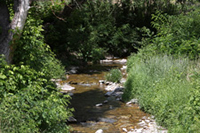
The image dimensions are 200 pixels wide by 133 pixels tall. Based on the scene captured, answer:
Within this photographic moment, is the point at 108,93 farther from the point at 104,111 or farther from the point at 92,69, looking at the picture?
the point at 92,69

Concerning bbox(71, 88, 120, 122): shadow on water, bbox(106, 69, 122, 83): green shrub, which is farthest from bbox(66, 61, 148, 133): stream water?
bbox(106, 69, 122, 83): green shrub

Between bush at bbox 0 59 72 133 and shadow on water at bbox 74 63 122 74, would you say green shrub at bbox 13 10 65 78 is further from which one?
shadow on water at bbox 74 63 122 74

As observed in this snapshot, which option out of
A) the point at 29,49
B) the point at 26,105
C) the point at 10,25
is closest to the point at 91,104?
the point at 29,49

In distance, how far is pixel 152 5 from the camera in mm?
23734

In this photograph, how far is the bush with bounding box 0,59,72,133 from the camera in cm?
445

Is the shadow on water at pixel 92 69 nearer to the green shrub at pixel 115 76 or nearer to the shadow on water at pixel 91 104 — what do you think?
the green shrub at pixel 115 76

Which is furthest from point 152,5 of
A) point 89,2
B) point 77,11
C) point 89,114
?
point 89,114

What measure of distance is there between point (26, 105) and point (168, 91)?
339 centimetres

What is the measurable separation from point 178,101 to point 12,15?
4072 millimetres

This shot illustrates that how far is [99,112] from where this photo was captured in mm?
8094

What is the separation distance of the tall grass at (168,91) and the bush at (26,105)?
90.7 inches

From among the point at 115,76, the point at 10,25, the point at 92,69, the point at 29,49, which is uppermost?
the point at 10,25

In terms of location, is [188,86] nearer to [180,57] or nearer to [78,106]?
[180,57]

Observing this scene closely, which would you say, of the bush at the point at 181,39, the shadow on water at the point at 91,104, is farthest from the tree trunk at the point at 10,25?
the bush at the point at 181,39
